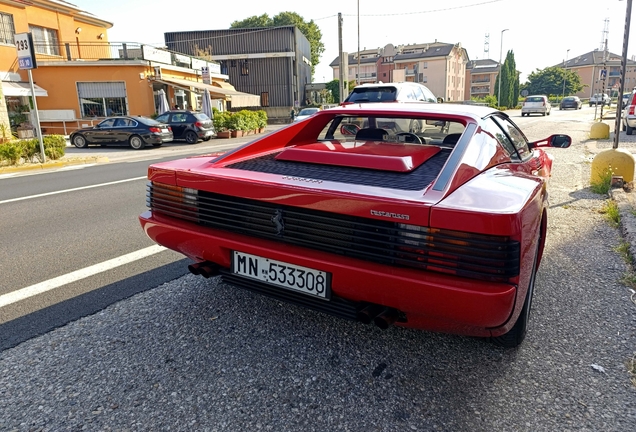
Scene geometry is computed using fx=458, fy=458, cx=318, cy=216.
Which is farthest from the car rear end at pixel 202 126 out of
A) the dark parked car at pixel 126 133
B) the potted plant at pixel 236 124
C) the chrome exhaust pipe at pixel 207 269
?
the chrome exhaust pipe at pixel 207 269

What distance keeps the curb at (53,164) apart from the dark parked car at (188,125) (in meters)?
5.93

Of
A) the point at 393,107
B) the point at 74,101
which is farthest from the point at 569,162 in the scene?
the point at 74,101

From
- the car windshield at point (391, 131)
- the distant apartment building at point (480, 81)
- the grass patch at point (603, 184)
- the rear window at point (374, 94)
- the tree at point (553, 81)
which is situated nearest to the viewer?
the car windshield at point (391, 131)

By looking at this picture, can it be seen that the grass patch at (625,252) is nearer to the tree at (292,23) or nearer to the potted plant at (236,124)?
the potted plant at (236,124)

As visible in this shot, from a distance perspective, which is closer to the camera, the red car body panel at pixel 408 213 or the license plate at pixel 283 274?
the red car body panel at pixel 408 213

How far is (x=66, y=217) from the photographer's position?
6145 millimetres

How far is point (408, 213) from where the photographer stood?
6.66 feet

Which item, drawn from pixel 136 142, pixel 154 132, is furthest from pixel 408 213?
pixel 136 142

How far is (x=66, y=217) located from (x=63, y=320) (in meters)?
3.60

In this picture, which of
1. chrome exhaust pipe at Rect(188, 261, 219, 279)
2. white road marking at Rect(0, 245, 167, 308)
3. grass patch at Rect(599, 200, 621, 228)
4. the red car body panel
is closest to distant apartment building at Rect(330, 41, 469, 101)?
grass patch at Rect(599, 200, 621, 228)

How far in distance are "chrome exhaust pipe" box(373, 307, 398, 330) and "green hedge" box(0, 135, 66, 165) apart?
13.2 metres

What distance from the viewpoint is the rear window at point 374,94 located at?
10.8 m

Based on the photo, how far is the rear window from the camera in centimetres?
1081

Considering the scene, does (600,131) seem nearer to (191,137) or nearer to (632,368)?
(191,137)
